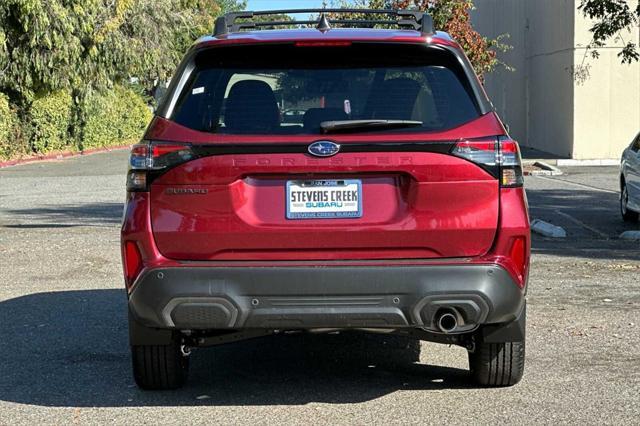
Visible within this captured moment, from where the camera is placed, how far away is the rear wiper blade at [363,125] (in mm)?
5715

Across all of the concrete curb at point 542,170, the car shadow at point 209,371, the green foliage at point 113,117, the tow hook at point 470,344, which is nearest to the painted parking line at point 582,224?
the car shadow at point 209,371

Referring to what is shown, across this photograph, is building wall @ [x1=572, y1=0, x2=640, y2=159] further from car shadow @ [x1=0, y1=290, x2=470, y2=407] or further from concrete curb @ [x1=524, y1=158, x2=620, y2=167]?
car shadow @ [x1=0, y1=290, x2=470, y2=407]

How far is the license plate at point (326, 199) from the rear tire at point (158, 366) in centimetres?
112

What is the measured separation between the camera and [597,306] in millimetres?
9297

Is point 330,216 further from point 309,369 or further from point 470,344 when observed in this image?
point 309,369

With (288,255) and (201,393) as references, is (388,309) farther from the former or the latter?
(201,393)

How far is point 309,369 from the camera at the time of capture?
7.12m

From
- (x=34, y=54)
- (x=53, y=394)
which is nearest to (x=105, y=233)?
(x=53, y=394)

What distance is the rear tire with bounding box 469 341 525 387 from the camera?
6.31m

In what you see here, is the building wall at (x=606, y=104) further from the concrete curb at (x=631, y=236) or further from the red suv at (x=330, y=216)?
the red suv at (x=330, y=216)

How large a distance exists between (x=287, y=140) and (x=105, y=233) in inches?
377

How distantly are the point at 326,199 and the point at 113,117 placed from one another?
4429 cm

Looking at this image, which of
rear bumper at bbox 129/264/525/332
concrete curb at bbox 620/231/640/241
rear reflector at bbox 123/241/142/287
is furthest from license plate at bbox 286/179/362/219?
concrete curb at bbox 620/231/640/241

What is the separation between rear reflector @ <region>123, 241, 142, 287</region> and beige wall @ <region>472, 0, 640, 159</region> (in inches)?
1044
